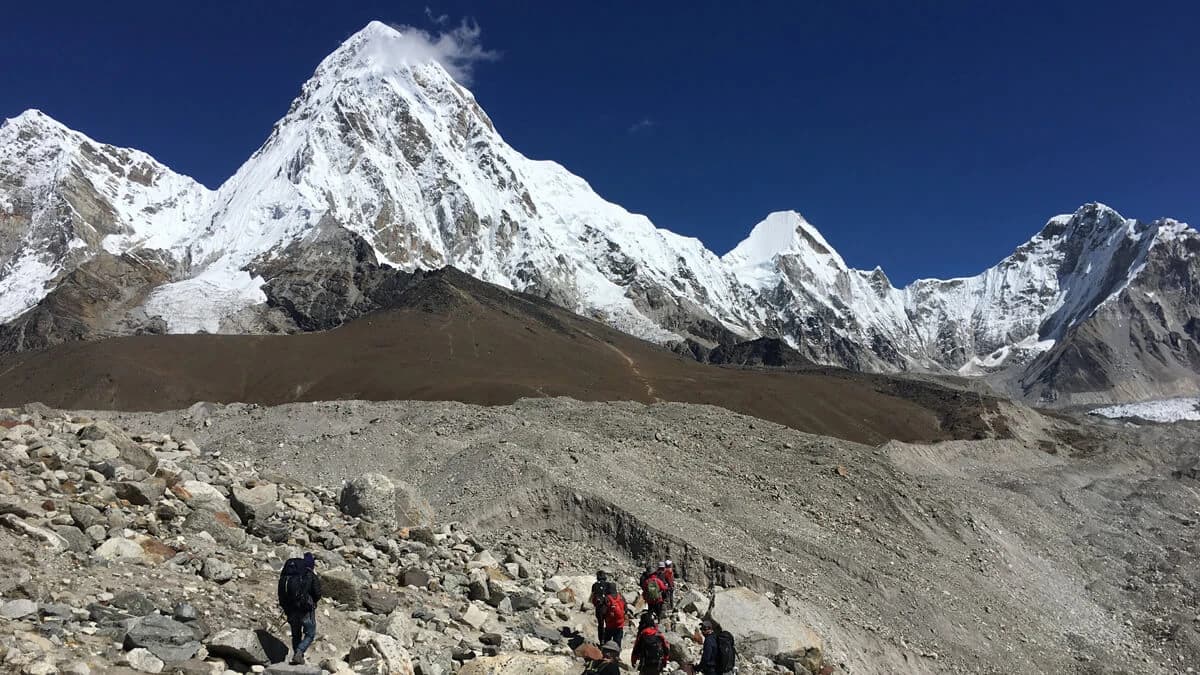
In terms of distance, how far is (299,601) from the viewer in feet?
37.6

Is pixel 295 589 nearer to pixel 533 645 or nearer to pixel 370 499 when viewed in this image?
pixel 533 645

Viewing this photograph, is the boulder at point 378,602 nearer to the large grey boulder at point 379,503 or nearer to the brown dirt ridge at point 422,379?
the large grey boulder at point 379,503

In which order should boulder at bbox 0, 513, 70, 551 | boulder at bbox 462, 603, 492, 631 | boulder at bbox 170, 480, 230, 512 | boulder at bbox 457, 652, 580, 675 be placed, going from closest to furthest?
boulder at bbox 457, 652, 580, 675 < boulder at bbox 0, 513, 70, 551 < boulder at bbox 462, 603, 492, 631 < boulder at bbox 170, 480, 230, 512

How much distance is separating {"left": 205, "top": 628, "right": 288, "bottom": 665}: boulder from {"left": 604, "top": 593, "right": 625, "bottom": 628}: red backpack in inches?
233

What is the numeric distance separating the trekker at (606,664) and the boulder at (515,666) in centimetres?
71

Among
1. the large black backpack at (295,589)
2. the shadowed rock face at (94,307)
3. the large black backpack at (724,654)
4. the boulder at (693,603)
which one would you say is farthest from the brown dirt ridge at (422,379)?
the shadowed rock face at (94,307)

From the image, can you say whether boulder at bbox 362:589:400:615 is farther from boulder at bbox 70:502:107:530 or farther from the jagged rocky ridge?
boulder at bbox 70:502:107:530

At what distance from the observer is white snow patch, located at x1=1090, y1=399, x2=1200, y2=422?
155000 mm

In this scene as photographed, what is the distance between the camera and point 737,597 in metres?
20.1

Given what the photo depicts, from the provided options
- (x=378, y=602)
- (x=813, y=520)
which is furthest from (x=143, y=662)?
(x=813, y=520)

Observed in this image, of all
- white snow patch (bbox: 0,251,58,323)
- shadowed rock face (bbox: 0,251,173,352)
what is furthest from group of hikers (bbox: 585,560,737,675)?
white snow patch (bbox: 0,251,58,323)

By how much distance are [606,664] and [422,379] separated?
6188cm

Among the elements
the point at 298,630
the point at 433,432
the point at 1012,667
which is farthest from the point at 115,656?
the point at 433,432

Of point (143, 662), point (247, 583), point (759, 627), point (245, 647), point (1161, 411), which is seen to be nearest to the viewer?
point (143, 662)
